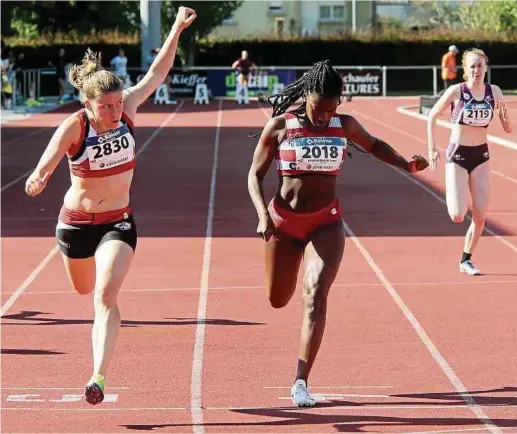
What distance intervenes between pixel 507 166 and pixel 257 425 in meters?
17.3

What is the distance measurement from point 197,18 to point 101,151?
5944cm

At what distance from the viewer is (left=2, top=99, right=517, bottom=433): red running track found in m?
7.36

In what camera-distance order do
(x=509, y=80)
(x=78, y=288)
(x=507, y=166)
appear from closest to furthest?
(x=78, y=288) < (x=507, y=166) < (x=509, y=80)

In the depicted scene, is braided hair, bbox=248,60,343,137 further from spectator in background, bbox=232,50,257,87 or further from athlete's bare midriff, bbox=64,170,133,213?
spectator in background, bbox=232,50,257,87

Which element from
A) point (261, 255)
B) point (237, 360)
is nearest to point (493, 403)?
point (237, 360)

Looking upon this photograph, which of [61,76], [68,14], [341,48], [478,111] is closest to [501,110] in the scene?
[478,111]

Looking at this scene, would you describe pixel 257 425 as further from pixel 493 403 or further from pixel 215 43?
pixel 215 43

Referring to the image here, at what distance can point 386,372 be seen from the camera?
841cm

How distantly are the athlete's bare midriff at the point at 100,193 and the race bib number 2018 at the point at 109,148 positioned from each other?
0.29 ft

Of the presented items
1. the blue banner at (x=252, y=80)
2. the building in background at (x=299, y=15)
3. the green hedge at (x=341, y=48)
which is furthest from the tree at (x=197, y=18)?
the building in background at (x=299, y=15)

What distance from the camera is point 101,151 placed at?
24.0ft

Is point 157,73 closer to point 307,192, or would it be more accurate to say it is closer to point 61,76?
point 307,192

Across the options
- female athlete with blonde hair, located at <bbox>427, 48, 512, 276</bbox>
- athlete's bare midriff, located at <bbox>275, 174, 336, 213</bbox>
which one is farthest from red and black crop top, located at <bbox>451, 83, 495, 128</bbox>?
athlete's bare midriff, located at <bbox>275, 174, 336, 213</bbox>

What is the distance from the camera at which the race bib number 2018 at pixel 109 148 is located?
728 cm
